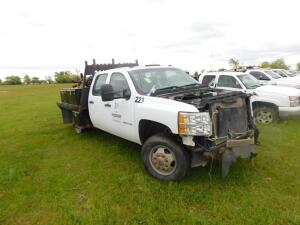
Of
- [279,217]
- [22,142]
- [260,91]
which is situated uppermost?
[260,91]

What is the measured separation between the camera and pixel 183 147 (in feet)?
13.6

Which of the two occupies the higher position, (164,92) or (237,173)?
(164,92)

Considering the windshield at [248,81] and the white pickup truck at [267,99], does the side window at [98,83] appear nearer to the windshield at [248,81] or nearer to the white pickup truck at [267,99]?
the white pickup truck at [267,99]

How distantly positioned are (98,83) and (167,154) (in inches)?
110

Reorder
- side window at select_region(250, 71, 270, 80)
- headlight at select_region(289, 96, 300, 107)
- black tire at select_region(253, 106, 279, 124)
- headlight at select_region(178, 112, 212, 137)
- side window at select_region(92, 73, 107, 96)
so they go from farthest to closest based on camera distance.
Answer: side window at select_region(250, 71, 270, 80) < black tire at select_region(253, 106, 279, 124) < headlight at select_region(289, 96, 300, 107) < side window at select_region(92, 73, 107, 96) < headlight at select_region(178, 112, 212, 137)

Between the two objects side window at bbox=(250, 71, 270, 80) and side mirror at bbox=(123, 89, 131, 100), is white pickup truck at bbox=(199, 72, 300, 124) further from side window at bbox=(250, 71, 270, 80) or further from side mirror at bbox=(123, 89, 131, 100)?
side window at bbox=(250, 71, 270, 80)

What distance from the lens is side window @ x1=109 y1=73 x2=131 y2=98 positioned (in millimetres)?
4965

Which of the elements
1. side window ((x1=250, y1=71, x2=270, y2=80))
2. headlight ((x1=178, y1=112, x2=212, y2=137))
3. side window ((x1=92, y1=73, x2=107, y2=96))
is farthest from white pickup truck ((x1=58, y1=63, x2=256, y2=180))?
side window ((x1=250, y1=71, x2=270, y2=80))

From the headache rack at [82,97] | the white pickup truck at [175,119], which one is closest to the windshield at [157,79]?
the white pickup truck at [175,119]

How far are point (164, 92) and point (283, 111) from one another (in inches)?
184

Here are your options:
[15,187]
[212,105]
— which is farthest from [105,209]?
[212,105]

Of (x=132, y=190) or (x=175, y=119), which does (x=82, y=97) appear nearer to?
(x=132, y=190)

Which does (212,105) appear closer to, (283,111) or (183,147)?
(183,147)

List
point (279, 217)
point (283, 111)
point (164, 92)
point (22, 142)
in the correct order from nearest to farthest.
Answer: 1. point (279, 217)
2. point (164, 92)
3. point (22, 142)
4. point (283, 111)
